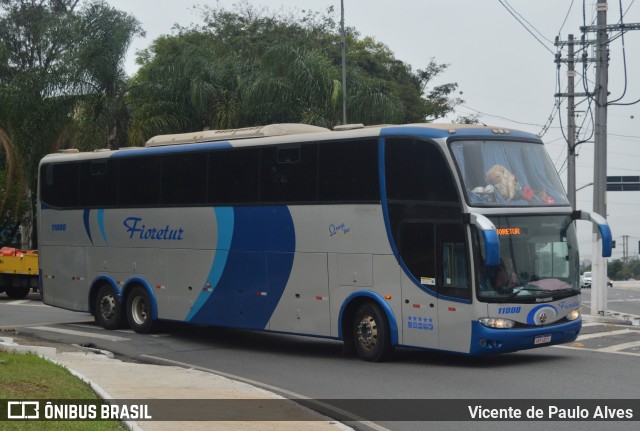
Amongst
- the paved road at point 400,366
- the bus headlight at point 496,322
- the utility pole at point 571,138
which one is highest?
the utility pole at point 571,138

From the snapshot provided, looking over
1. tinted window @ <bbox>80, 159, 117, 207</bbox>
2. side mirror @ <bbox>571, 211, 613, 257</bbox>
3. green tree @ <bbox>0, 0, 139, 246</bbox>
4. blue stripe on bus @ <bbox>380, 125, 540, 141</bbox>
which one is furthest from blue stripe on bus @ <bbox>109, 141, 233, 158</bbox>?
green tree @ <bbox>0, 0, 139, 246</bbox>

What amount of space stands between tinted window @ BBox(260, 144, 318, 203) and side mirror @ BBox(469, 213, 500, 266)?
380 centimetres

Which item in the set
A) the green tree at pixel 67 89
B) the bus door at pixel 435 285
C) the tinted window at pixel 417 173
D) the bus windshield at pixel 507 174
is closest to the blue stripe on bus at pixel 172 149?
the tinted window at pixel 417 173

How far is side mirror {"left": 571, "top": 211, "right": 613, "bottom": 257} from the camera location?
1708 cm

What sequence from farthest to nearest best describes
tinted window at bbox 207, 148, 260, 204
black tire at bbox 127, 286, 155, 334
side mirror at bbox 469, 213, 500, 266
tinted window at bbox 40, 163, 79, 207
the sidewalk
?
tinted window at bbox 40, 163, 79, 207 → black tire at bbox 127, 286, 155, 334 → tinted window at bbox 207, 148, 260, 204 → side mirror at bbox 469, 213, 500, 266 → the sidewalk

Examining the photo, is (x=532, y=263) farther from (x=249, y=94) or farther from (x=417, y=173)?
(x=249, y=94)

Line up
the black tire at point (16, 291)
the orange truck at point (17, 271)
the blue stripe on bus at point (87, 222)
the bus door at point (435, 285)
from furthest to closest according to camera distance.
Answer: the black tire at point (16, 291) < the orange truck at point (17, 271) < the blue stripe on bus at point (87, 222) < the bus door at point (435, 285)

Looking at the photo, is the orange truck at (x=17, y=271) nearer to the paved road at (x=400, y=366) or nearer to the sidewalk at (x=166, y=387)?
the paved road at (x=400, y=366)

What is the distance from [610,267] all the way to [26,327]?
17588 cm

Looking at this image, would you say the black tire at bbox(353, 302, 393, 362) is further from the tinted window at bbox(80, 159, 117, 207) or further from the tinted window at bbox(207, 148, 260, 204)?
the tinted window at bbox(80, 159, 117, 207)

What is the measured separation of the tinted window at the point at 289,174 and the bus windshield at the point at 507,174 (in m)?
3.07

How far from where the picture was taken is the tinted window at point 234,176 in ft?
64.0

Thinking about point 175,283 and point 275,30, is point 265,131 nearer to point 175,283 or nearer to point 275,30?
point 175,283

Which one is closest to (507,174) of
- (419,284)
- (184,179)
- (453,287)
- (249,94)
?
(453,287)
